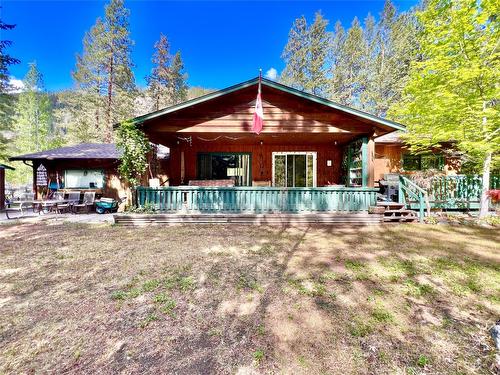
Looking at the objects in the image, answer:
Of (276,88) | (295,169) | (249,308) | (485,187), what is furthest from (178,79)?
(249,308)

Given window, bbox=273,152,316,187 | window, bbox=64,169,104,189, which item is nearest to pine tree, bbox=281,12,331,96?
window, bbox=273,152,316,187

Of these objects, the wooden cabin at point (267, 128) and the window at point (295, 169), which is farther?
the window at point (295, 169)

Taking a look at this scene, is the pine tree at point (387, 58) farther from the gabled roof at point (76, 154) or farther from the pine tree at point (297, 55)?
the gabled roof at point (76, 154)

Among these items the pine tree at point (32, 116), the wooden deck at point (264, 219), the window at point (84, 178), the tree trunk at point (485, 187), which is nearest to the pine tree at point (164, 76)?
the pine tree at point (32, 116)

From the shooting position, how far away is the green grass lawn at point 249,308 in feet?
6.52

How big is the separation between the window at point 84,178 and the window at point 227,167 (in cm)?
498

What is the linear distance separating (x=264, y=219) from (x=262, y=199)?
2.33ft

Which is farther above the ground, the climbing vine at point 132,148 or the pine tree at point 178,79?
the pine tree at point 178,79

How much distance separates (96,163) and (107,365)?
11493 millimetres

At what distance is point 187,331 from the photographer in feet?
7.72

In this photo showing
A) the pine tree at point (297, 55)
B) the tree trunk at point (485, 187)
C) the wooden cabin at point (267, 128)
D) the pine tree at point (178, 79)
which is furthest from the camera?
the pine tree at point (178, 79)

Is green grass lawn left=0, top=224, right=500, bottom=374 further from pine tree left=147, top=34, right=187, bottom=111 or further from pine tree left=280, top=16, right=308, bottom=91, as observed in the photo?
pine tree left=147, top=34, right=187, bottom=111

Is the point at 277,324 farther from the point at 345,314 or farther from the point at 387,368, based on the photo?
the point at 387,368

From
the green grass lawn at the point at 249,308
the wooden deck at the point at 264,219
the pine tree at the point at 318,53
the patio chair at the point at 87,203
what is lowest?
the green grass lawn at the point at 249,308
